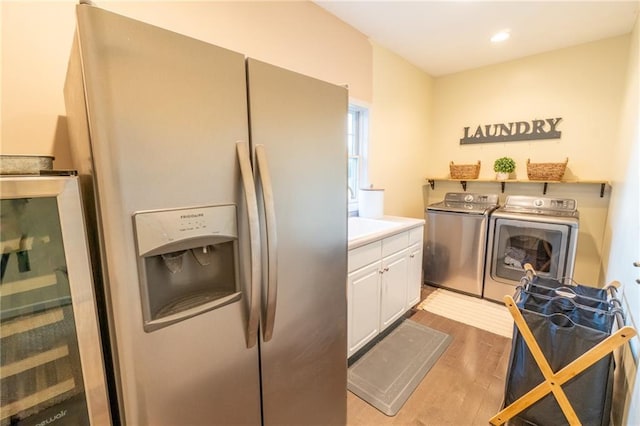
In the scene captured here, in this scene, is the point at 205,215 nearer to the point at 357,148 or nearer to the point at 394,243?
the point at 394,243

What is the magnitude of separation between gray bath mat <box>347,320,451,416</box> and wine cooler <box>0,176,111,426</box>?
5.00ft

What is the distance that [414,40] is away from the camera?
8.93ft

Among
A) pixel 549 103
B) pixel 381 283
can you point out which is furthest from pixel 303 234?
pixel 549 103

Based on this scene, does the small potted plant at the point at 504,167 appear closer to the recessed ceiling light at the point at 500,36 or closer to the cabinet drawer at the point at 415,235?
the recessed ceiling light at the point at 500,36

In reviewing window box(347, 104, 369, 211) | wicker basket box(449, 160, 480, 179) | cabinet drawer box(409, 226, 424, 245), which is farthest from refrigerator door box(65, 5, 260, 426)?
wicker basket box(449, 160, 480, 179)

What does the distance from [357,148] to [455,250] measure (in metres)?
1.65

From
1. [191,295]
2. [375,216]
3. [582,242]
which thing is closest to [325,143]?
[191,295]

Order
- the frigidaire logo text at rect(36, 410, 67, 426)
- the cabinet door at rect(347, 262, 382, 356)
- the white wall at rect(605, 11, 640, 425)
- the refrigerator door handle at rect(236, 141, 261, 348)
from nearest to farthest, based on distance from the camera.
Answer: the frigidaire logo text at rect(36, 410, 67, 426)
the refrigerator door handle at rect(236, 141, 261, 348)
the white wall at rect(605, 11, 640, 425)
the cabinet door at rect(347, 262, 382, 356)

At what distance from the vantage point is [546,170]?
2973 mm

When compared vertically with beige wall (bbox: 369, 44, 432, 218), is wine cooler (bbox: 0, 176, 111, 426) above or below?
below

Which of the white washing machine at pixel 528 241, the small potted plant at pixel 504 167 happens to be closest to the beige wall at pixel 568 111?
the small potted plant at pixel 504 167

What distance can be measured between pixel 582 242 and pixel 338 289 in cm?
317

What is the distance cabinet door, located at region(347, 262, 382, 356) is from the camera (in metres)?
1.93

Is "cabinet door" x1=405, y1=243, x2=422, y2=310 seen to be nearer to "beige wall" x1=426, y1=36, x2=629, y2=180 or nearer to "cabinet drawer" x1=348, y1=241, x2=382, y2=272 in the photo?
"cabinet drawer" x1=348, y1=241, x2=382, y2=272
